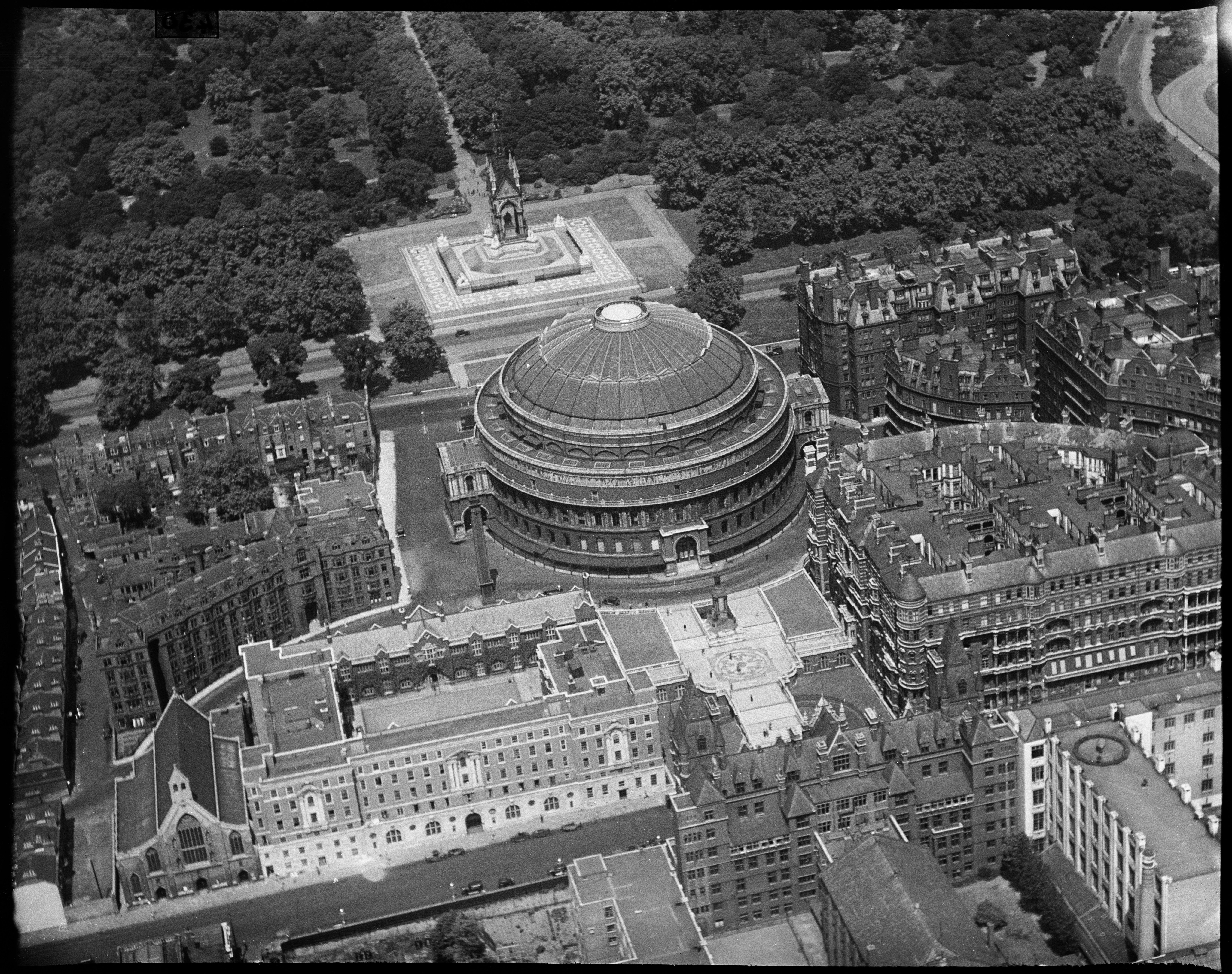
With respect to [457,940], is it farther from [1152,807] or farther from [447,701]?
[1152,807]

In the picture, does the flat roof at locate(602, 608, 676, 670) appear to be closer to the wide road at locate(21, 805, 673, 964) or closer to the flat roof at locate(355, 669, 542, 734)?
the flat roof at locate(355, 669, 542, 734)

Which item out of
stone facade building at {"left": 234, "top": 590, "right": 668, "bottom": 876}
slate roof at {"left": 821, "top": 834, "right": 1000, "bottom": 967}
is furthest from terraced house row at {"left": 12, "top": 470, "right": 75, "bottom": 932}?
slate roof at {"left": 821, "top": 834, "right": 1000, "bottom": 967}

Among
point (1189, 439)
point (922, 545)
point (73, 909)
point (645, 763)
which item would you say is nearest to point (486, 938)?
point (645, 763)

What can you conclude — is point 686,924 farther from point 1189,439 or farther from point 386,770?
point 1189,439

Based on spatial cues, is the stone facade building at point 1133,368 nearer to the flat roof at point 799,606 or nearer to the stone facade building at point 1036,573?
the stone facade building at point 1036,573

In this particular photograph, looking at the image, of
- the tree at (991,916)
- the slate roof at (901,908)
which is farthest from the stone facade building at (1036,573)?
the slate roof at (901,908)

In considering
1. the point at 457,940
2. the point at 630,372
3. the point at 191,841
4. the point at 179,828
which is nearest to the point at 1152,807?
the point at 457,940
